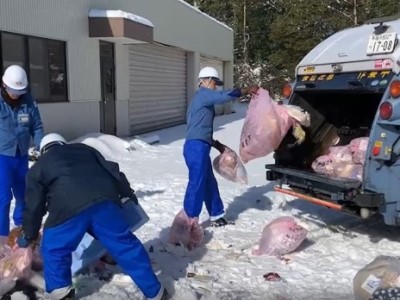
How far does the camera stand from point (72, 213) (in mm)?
3850

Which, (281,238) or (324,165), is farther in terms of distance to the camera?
(324,165)

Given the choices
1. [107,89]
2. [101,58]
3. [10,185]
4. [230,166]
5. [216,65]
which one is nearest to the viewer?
[10,185]

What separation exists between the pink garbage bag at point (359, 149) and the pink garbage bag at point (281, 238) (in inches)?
37.6

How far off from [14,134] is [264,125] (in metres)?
2.43

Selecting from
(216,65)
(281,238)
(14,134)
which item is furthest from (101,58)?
(216,65)

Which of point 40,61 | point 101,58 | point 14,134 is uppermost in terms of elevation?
point 101,58

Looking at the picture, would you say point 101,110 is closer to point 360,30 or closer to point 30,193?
point 360,30

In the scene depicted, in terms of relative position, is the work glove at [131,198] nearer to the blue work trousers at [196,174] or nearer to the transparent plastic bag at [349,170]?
the blue work trousers at [196,174]

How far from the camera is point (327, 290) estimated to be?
452cm

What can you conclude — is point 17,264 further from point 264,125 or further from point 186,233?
point 264,125

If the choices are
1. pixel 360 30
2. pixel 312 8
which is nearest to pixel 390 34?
pixel 360 30

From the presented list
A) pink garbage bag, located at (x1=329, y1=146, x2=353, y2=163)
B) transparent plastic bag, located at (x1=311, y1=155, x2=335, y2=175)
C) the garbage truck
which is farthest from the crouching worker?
pink garbage bag, located at (x1=329, y1=146, x2=353, y2=163)

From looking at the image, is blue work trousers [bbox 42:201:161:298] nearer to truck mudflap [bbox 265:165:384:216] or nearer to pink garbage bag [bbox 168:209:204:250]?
pink garbage bag [bbox 168:209:204:250]

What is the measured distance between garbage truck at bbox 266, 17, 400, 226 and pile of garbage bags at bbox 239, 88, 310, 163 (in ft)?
1.22
